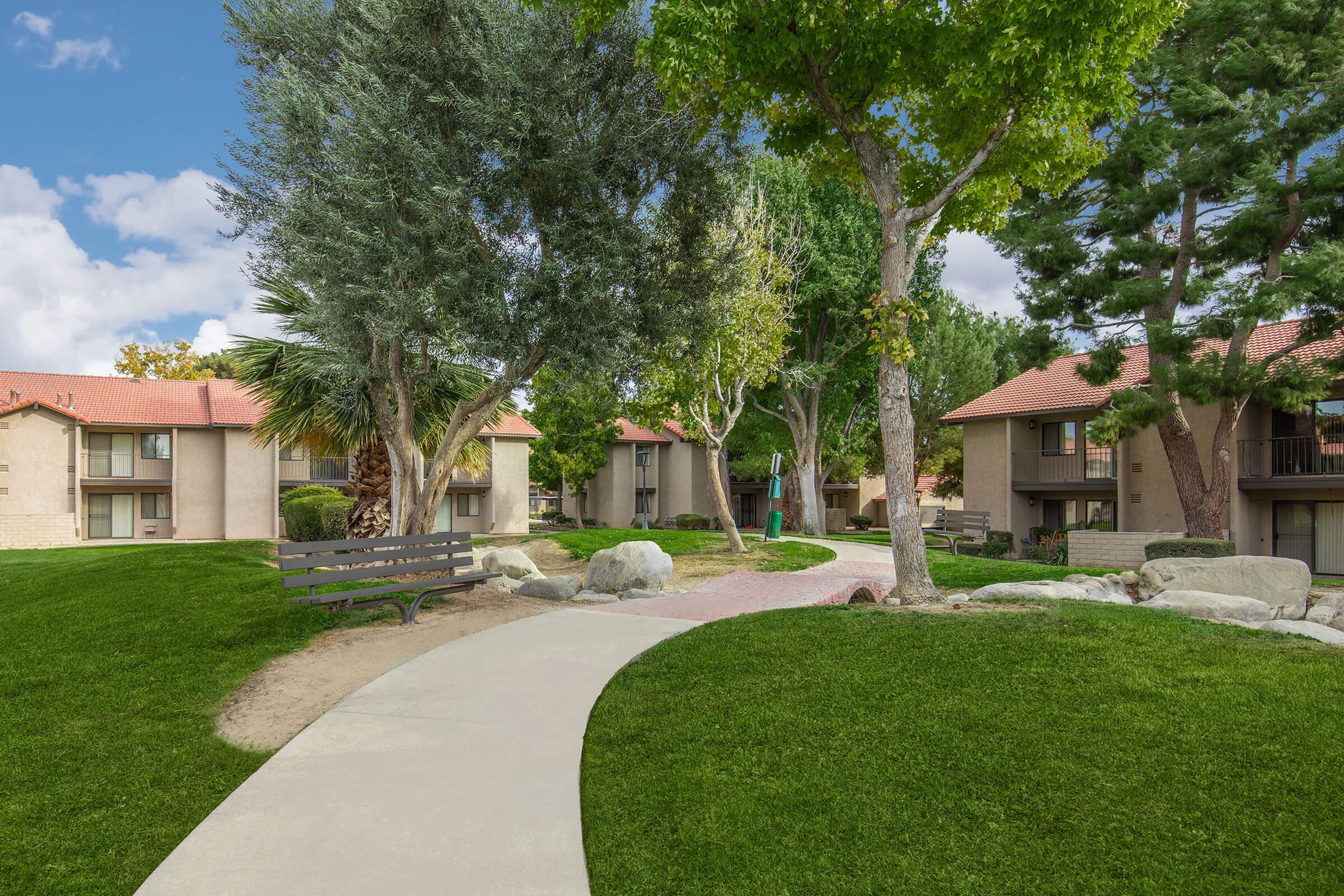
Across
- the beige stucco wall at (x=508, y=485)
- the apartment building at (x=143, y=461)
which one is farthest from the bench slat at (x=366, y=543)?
the beige stucco wall at (x=508, y=485)

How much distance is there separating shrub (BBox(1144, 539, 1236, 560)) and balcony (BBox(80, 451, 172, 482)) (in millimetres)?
35652

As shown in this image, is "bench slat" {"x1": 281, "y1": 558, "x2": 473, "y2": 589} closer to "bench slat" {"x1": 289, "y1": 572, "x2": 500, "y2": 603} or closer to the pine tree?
"bench slat" {"x1": 289, "y1": 572, "x2": 500, "y2": 603}

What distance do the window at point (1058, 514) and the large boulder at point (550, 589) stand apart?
21995 mm

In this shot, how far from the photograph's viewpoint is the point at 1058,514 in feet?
94.8

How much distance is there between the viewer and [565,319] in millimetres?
11070

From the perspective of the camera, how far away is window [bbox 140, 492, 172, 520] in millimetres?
33812

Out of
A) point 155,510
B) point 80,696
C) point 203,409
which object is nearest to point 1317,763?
point 80,696

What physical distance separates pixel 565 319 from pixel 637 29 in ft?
14.7

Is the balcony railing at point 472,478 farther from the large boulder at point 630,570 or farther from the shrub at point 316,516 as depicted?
the large boulder at point 630,570

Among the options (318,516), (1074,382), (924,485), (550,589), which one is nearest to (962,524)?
(1074,382)

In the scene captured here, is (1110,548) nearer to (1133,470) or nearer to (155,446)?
(1133,470)

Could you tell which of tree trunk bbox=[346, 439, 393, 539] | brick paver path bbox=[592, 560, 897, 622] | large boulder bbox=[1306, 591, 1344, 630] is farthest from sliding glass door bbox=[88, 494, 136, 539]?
large boulder bbox=[1306, 591, 1344, 630]

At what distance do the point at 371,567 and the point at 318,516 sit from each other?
1450 centimetres

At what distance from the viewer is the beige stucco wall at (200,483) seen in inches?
1281
